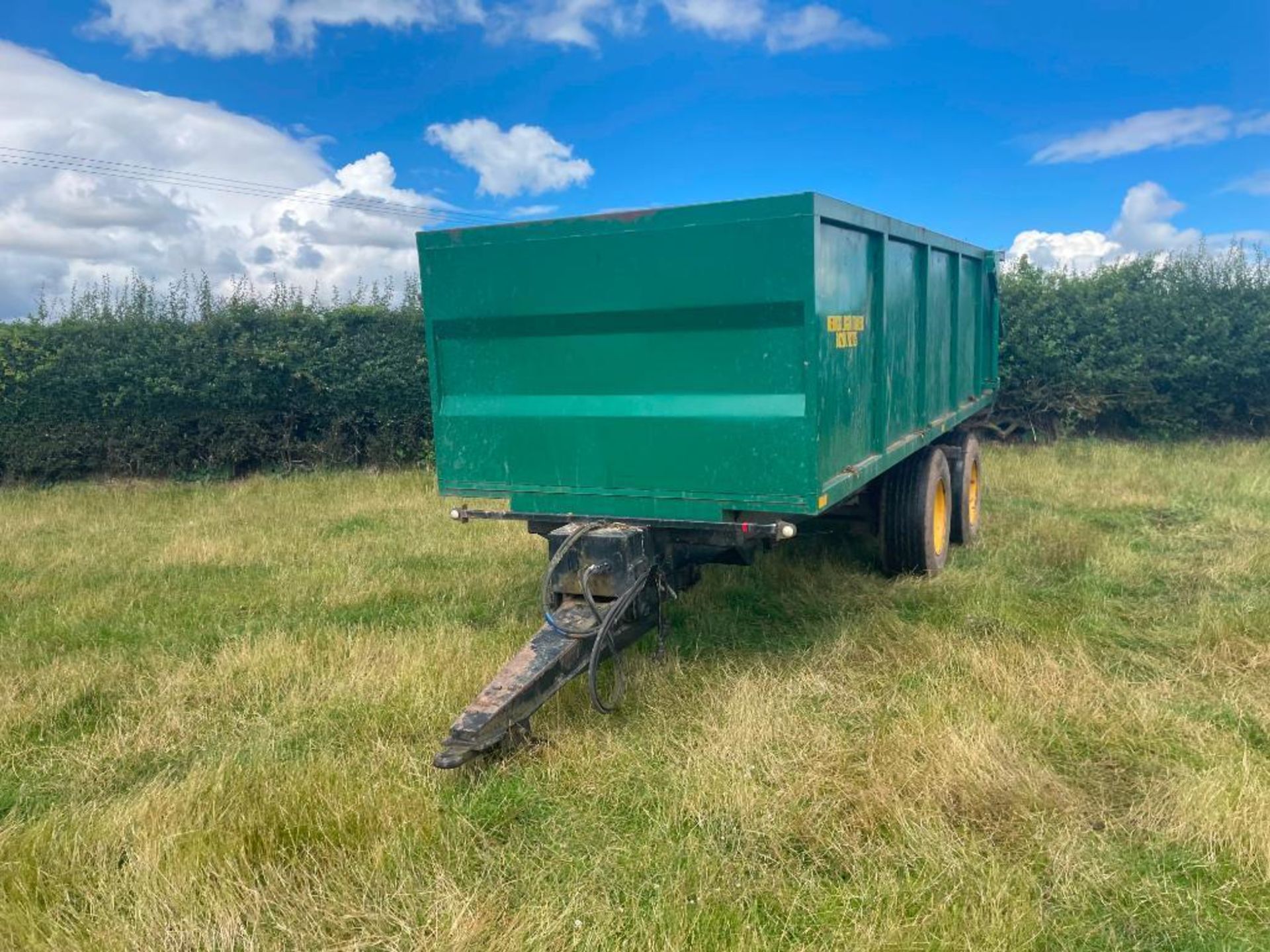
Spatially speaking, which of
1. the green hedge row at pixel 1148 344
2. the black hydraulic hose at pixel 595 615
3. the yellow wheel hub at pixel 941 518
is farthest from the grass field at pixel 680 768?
the green hedge row at pixel 1148 344

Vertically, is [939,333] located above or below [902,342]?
above

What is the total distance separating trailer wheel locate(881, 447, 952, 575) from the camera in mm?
5789

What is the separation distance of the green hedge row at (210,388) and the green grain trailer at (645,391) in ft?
23.7

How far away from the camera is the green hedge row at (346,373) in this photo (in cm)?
1091

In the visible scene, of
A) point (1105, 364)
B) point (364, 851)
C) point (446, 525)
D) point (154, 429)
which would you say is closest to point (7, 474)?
point (154, 429)

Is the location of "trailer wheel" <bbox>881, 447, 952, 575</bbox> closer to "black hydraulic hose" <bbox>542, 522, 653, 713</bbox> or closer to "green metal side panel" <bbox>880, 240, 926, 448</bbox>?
"green metal side panel" <bbox>880, 240, 926, 448</bbox>

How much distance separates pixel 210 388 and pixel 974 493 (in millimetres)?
8440

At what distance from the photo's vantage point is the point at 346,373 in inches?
454

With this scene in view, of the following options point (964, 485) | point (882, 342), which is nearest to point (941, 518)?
point (964, 485)

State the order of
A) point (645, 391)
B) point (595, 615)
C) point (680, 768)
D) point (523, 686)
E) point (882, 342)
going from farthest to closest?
point (882, 342)
point (645, 391)
point (595, 615)
point (523, 686)
point (680, 768)

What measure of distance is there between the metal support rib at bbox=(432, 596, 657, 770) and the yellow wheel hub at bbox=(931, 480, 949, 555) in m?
2.81

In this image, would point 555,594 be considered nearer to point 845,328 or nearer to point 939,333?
point 845,328

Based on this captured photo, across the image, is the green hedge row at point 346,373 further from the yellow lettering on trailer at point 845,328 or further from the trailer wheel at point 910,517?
the yellow lettering on trailer at point 845,328

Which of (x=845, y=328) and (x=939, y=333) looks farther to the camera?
(x=939, y=333)
